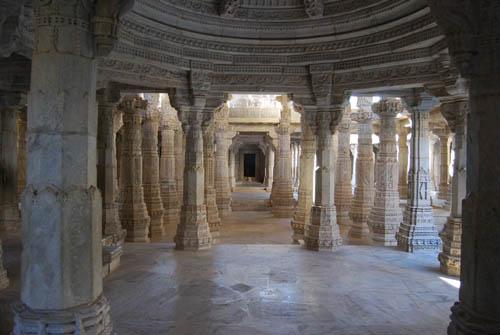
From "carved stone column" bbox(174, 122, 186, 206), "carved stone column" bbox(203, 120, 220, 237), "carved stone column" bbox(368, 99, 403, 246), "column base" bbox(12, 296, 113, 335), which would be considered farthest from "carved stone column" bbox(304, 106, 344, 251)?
"carved stone column" bbox(174, 122, 186, 206)

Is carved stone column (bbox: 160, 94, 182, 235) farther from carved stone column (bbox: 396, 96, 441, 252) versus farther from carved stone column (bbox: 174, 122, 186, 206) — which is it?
carved stone column (bbox: 396, 96, 441, 252)

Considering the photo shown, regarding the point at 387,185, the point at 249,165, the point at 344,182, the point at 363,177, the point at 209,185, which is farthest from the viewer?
the point at 249,165

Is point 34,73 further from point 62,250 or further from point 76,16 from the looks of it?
point 62,250

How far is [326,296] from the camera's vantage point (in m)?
4.93

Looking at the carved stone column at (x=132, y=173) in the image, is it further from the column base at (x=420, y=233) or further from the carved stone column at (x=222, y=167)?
the column base at (x=420, y=233)

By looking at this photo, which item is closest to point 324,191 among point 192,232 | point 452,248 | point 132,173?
point 452,248

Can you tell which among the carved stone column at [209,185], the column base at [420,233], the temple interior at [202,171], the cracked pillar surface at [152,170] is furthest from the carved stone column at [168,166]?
the column base at [420,233]

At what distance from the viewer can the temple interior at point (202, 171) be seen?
2.66 meters

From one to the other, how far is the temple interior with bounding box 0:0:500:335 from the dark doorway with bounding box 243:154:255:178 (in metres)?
30.0

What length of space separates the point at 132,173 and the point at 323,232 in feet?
18.7

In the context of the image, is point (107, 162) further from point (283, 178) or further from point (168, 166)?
point (283, 178)

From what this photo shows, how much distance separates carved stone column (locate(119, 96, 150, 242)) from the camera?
34.4ft

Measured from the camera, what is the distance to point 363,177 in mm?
12094

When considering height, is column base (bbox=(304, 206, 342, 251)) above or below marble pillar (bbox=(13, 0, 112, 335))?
below
